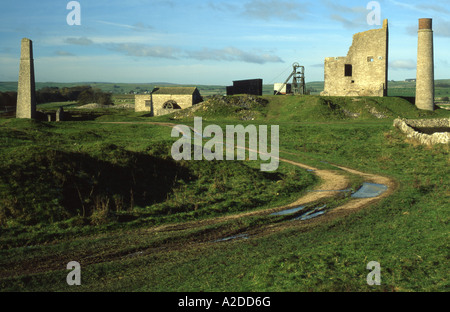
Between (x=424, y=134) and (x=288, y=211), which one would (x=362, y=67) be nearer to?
(x=424, y=134)

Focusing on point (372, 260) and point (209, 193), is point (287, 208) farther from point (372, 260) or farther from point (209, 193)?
point (372, 260)

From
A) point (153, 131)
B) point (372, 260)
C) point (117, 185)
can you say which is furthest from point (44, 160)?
point (153, 131)

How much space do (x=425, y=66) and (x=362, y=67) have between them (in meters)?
8.24

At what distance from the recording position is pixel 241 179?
76.4ft

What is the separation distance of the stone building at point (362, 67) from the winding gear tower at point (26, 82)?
40226 mm

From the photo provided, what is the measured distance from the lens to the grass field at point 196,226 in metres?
11.1

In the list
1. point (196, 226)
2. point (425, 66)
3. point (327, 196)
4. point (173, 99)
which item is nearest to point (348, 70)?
point (425, 66)

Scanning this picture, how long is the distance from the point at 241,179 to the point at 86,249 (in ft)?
36.9

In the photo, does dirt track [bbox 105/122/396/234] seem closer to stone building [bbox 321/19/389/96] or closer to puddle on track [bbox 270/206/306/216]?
puddle on track [bbox 270/206/306/216]

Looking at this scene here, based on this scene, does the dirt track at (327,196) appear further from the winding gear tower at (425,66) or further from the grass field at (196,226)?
the winding gear tower at (425,66)

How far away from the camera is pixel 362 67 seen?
5884 centimetres

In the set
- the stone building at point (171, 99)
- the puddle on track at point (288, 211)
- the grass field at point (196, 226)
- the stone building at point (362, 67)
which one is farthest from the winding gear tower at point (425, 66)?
the puddle on track at point (288, 211)

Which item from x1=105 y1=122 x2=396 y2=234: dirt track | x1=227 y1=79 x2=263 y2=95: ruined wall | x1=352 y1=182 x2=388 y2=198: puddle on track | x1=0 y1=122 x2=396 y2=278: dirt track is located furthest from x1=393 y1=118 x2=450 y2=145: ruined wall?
x1=227 y1=79 x2=263 y2=95: ruined wall

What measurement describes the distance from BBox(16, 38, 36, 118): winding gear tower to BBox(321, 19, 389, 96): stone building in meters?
40.2
